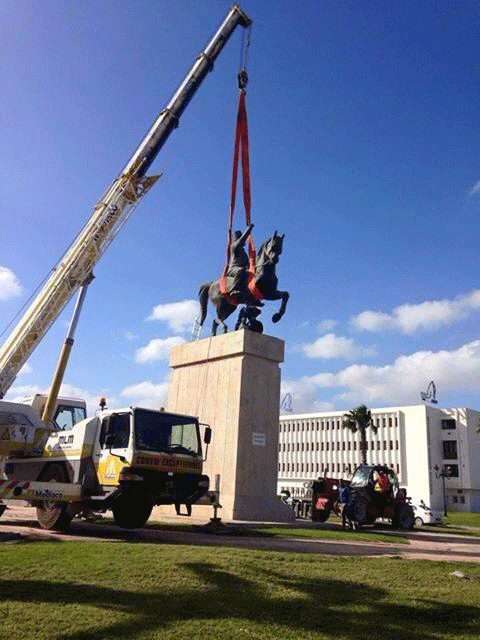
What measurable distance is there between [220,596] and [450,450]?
300 feet

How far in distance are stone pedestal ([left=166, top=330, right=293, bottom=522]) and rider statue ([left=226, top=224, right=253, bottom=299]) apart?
2.33 metres

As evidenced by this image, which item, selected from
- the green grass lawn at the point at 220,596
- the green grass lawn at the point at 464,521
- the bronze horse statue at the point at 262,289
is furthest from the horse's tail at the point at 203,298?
the green grass lawn at the point at 464,521

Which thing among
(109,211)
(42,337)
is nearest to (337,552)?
(42,337)

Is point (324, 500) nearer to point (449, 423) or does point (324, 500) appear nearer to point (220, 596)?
point (220, 596)

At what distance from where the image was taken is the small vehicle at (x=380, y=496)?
22.1 meters

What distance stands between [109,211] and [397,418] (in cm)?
7788

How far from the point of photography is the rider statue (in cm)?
2477

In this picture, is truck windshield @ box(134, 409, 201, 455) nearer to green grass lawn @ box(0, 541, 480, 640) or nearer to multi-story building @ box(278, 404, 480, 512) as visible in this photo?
green grass lawn @ box(0, 541, 480, 640)

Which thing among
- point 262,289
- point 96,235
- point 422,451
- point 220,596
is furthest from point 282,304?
point 422,451

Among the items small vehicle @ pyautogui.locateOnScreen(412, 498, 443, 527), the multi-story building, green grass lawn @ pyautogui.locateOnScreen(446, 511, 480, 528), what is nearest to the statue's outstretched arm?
small vehicle @ pyautogui.locateOnScreen(412, 498, 443, 527)

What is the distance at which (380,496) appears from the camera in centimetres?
2264

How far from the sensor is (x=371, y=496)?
22.3 metres

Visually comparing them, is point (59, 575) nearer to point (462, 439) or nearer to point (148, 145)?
point (148, 145)

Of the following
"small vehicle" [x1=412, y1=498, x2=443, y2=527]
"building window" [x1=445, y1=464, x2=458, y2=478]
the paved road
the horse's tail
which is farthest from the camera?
"building window" [x1=445, y1=464, x2=458, y2=478]
